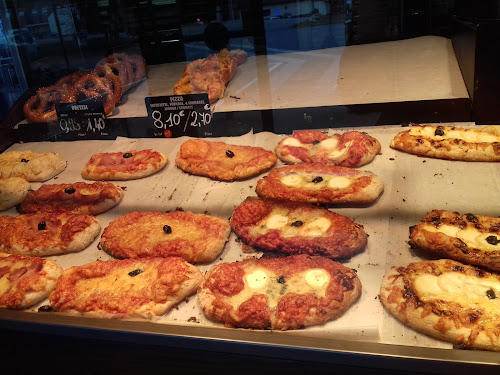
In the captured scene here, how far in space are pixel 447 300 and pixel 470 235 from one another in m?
0.58

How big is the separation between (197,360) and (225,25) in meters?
2.26

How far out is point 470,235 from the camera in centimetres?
278

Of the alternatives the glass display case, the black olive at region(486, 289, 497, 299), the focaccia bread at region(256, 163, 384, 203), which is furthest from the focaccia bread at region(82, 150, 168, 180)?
the black olive at region(486, 289, 497, 299)

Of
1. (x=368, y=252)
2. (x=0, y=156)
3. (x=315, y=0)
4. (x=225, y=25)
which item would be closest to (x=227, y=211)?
(x=368, y=252)

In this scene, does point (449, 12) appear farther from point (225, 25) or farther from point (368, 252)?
point (368, 252)

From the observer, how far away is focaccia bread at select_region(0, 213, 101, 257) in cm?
339

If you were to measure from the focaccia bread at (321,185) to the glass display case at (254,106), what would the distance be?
0.37 ft

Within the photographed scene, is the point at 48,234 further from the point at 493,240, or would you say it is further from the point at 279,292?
the point at 493,240

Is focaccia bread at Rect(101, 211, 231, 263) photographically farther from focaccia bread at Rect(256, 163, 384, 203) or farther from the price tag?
the price tag

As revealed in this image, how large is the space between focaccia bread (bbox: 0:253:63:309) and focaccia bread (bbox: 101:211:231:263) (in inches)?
17.1

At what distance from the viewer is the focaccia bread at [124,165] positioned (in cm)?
418

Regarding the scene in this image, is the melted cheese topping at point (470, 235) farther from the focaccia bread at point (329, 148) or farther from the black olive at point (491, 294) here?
the focaccia bread at point (329, 148)

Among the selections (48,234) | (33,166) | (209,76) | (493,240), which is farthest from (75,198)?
(493,240)

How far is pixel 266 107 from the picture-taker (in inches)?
164
